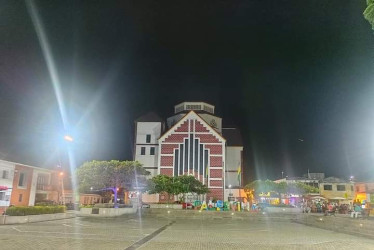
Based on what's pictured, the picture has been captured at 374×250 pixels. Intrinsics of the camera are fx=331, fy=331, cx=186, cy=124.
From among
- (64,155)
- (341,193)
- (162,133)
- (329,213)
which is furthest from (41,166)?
(341,193)

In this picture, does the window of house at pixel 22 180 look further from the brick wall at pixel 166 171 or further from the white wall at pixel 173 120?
the white wall at pixel 173 120

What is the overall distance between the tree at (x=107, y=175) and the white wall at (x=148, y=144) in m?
24.5

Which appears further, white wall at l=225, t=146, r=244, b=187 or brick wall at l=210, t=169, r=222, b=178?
white wall at l=225, t=146, r=244, b=187

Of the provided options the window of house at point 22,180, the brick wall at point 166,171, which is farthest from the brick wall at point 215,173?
the window of house at point 22,180

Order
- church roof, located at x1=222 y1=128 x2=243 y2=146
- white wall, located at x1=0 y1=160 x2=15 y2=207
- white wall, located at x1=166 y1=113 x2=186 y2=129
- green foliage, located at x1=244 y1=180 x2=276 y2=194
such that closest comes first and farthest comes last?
white wall, located at x1=0 y1=160 x2=15 y2=207, green foliage, located at x1=244 y1=180 x2=276 y2=194, white wall, located at x1=166 y1=113 x2=186 y2=129, church roof, located at x1=222 y1=128 x2=243 y2=146

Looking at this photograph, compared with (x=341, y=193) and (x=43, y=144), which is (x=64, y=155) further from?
(x=341, y=193)

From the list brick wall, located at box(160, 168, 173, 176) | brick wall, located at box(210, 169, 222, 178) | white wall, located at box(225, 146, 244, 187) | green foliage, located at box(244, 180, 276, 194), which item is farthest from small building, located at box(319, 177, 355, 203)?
brick wall, located at box(160, 168, 173, 176)

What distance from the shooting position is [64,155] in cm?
5834

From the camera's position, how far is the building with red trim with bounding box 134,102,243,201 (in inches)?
2402

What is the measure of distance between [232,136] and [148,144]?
19.5 m

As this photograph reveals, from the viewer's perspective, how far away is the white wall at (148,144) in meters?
64.8

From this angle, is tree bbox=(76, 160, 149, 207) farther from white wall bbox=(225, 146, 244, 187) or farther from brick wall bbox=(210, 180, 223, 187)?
white wall bbox=(225, 146, 244, 187)

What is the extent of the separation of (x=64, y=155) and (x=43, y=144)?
24.6 feet

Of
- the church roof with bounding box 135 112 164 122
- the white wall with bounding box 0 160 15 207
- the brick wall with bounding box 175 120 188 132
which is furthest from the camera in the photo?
the church roof with bounding box 135 112 164 122
